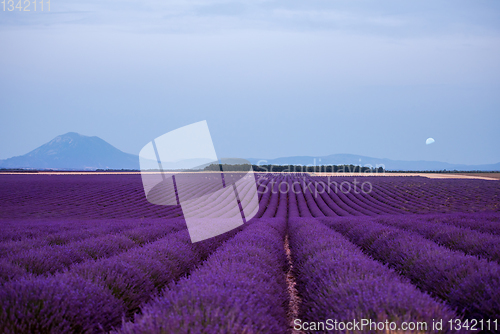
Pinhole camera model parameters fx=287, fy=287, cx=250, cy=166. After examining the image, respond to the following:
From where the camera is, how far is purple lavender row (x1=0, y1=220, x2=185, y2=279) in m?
3.64

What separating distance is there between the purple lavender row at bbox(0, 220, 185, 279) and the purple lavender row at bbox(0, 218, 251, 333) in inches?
33.0

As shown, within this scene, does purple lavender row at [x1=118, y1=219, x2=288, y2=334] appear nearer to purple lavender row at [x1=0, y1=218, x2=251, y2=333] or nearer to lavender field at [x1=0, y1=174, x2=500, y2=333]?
lavender field at [x1=0, y1=174, x2=500, y2=333]

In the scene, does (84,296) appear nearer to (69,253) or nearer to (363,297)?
(363,297)

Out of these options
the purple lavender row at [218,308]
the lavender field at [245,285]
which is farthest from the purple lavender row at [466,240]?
the purple lavender row at [218,308]

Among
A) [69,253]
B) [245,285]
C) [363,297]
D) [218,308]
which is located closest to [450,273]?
[363,297]

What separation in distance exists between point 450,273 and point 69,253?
16.4 feet

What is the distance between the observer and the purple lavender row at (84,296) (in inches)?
80.0

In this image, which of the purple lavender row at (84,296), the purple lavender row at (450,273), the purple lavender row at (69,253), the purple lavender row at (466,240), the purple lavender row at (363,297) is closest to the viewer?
the purple lavender row at (363,297)

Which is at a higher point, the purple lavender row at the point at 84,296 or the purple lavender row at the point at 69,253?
the purple lavender row at the point at 84,296

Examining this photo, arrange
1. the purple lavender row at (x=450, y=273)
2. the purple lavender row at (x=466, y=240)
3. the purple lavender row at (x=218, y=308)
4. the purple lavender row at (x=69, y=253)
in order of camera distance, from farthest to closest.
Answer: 1. the purple lavender row at (x=466, y=240)
2. the purple lavender row at (x=69, y=253)
3. the purple lavender row at (x=450, y=273)
4. the purple lavender row at (x=218, y=308)

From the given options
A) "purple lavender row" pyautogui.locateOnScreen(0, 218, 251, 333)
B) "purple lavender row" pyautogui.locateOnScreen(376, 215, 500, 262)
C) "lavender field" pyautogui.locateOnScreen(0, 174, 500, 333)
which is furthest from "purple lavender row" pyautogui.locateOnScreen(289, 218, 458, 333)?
"purple lavender row" pyautogui.locateOnScreen(376, 215, 500, 262)

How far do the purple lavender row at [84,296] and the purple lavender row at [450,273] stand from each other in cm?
280

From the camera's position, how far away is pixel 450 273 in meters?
2.93

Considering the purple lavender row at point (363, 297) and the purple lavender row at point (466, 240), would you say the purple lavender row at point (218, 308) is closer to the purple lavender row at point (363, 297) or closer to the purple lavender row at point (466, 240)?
the purple lavender row at point (363, 297)
